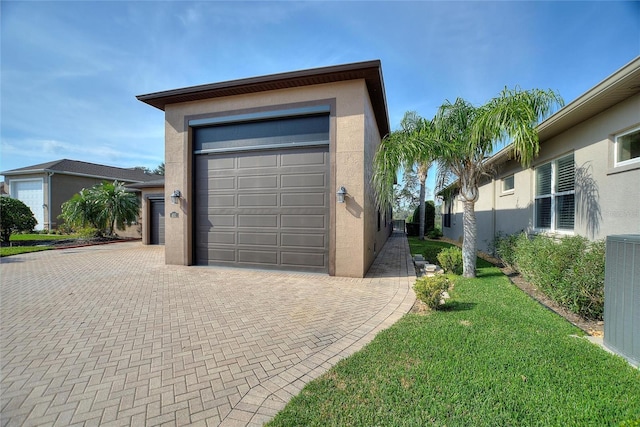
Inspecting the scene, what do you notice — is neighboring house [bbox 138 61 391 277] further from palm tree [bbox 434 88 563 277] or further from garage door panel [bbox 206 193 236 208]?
palm tree [bbox 434 88 563 277]

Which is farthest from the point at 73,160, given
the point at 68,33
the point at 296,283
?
the point at 296,283

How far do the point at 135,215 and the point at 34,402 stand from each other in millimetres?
16013

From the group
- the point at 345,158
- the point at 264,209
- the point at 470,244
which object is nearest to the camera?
the point at 470,244

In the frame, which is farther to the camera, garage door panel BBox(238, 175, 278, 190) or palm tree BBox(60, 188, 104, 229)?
palm tree BBox(60, 188, 104, 229)

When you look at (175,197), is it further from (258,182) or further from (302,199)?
(302,199)

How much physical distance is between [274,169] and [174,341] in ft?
17.2

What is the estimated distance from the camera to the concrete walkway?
230 centimetres

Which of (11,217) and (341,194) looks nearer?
(341,194)

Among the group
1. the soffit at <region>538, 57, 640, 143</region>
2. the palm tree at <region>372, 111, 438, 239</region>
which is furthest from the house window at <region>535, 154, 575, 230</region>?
the palm tree at <region>372, 111, 438, 239</region>

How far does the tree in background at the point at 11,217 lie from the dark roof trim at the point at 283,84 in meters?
11.1

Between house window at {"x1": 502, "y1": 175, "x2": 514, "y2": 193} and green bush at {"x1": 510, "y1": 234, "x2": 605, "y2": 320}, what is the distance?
463 centimetres

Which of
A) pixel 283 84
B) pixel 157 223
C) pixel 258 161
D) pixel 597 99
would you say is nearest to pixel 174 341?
pixel 258 161

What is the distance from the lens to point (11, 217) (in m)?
12.6

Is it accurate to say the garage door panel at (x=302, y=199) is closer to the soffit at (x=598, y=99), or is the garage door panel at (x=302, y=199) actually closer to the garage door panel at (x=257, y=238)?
the garage door panel at (x=257, y=238)
